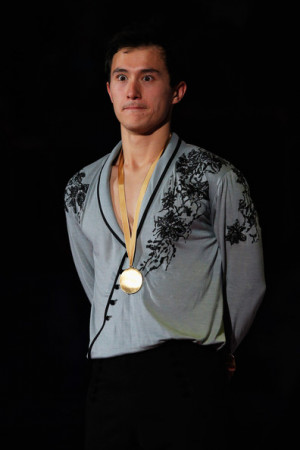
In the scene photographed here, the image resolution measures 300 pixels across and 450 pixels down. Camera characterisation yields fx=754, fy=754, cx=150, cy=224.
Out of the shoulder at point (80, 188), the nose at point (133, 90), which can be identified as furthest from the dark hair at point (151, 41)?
the shoulder at point (80, 188)

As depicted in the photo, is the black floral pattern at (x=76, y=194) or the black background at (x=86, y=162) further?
the black background at (x=86, y=162)

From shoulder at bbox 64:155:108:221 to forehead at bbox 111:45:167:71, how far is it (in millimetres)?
319

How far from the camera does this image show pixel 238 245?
7.00ft

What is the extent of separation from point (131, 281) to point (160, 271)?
85mm

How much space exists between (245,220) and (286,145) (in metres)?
0.71

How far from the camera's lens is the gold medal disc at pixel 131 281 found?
208 centimetres

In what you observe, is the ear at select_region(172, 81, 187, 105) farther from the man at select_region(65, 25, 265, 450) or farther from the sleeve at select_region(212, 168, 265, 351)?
the sleeve at select_region(212, 168, 265, 351)

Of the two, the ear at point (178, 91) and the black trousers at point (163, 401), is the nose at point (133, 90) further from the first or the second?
the black trousers at point (163, 401)

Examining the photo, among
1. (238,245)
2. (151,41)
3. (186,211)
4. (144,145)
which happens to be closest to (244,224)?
(238,245)

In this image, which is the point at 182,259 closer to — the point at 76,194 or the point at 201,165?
the point at 201,165

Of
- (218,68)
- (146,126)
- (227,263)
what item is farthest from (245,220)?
(218,68)

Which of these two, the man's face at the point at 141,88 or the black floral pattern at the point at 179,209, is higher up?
the man's face at the point at 141,88

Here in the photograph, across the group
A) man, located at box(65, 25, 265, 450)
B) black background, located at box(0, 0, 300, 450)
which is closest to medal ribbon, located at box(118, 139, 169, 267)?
man, located at box(65, 25, 265, 450)

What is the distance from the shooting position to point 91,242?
2.32m
